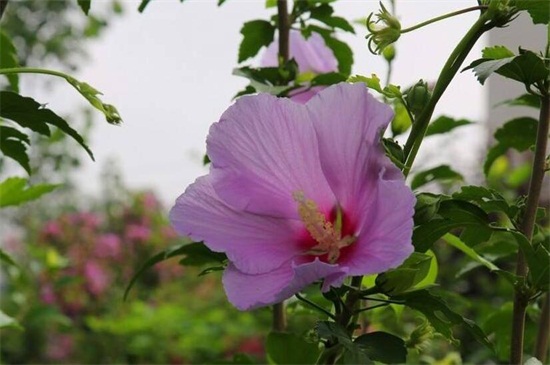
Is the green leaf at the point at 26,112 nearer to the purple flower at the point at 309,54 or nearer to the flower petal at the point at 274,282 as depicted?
the flower petal at the point at 274,282

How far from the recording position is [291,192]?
1.67ft

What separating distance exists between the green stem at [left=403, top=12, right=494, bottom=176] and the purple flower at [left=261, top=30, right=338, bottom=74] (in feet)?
1.37

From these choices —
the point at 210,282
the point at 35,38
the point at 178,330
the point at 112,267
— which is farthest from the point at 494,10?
the point at 35,38

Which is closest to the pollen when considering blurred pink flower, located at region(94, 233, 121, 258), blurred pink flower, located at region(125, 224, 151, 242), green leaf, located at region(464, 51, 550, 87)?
green leaf, located at region(464, 51, 550, 87)

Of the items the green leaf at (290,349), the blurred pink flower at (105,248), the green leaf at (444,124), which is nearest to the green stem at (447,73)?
the green leaf at (290,349)

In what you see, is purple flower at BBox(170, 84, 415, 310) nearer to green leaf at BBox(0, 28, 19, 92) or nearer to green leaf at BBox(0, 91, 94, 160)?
green leaf at BBox(0, 91, 94, 160)

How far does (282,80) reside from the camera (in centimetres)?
81

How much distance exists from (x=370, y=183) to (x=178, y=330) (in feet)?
7.30

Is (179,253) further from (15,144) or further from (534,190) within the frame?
(534,190)

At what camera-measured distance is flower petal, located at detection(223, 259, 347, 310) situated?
1.44 feet

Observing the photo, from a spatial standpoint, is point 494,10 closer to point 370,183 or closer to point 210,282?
point 370,183

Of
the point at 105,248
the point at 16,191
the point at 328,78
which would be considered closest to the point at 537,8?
the point at 328,78

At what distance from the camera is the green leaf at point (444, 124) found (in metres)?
0.86

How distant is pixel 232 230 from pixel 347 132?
0.28ft
